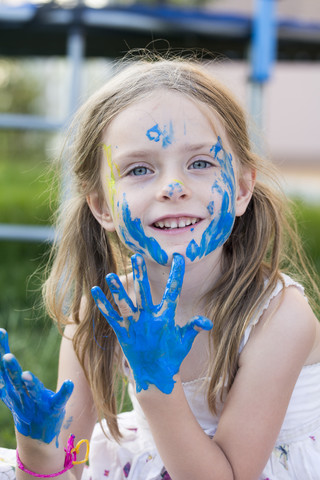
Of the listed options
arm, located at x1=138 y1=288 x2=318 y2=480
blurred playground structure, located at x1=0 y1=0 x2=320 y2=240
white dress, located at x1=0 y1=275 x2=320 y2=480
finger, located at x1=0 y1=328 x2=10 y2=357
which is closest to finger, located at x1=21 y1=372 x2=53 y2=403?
finger, located at x1=0 y1=328 x2=10 y2=357

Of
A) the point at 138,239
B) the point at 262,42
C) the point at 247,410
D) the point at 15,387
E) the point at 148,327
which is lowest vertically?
the point at 247,410

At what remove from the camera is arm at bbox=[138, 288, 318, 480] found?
1.37 metres

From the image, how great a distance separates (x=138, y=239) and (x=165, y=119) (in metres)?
0.31

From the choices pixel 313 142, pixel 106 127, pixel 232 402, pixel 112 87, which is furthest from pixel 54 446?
pixel 313 142

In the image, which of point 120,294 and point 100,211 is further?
point 100,211

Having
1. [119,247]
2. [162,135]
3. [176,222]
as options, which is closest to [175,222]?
[176,222]

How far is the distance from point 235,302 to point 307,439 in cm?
43

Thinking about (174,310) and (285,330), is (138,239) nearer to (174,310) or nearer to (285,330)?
(174,310)

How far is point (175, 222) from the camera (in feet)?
4.96

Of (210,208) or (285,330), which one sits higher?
(210,208)

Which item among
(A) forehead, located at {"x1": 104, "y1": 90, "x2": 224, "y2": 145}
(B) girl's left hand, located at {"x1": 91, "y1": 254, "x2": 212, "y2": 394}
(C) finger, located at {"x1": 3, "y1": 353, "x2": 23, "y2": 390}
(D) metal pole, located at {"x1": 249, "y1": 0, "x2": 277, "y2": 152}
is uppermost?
(D) metal pole, located at {"x1": 249, "y1": 0, "x2": 277, "y2": 152}

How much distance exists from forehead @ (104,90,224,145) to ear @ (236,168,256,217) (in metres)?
0.18

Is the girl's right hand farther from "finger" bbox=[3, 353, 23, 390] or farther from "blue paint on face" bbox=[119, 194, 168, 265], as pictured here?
"blue paint on face" bbox=[119, 194, 168, 265]

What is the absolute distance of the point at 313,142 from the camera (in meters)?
18.0
